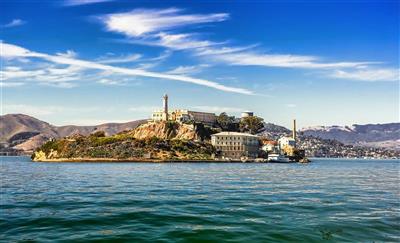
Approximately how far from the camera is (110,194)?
132 ft

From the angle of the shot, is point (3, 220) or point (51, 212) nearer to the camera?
point (3, 220)

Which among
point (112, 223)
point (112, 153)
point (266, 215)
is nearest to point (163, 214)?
point (112, 223)

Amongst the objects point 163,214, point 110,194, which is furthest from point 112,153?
point 163,214

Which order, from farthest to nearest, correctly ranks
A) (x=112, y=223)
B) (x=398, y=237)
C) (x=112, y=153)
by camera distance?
(x=112, y=153) → (x=112, y=223) → (x=398, y=237)

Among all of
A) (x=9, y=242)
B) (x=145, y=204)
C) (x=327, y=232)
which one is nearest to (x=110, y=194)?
(x=145, y=204)

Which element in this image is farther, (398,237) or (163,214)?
(163,214)

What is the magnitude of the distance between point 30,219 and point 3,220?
1536mm

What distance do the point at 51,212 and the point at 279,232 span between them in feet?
Answer: 51.9

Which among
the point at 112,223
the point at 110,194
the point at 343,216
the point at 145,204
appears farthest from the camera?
the point at 110,194

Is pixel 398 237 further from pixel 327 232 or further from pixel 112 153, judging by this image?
pixel 112 153

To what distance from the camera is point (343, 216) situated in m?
27.8

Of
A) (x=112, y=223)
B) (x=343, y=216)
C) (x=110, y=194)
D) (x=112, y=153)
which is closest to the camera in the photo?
(x=112, y=223)

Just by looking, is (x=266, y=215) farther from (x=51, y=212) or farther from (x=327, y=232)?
(x=51, y=212)

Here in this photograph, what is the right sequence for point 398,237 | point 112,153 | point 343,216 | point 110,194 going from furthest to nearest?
point 112,153, point 110,194, point 343,216, point 398,237
